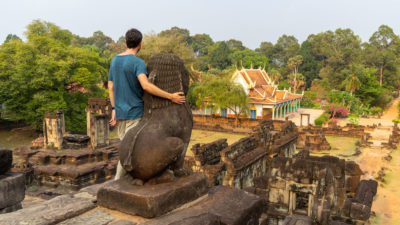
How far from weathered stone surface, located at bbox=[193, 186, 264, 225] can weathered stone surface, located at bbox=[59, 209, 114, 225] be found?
0.87 meters

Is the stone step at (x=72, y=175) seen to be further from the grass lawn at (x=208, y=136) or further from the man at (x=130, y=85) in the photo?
the grass lawn at (x=208, y=136)

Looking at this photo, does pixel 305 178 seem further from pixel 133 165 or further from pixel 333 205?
pixel 133 165

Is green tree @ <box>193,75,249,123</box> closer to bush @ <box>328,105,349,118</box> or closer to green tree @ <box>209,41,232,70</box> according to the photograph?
bush @ <box>328,105,349,118</box>

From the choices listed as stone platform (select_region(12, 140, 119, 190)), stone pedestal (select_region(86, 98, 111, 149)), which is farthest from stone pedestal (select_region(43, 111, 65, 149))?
stone platform (select_region(12, 140, 119, 190))

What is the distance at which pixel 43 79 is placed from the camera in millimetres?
19266

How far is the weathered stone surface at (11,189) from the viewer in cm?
402

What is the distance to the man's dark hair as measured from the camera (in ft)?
10.7

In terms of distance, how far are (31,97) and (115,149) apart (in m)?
8.47

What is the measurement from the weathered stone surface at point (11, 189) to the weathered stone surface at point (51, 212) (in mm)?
1207

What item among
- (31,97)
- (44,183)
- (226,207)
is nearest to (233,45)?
(31,97)

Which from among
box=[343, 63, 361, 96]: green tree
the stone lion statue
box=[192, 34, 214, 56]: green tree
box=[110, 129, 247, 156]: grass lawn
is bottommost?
box=[110, 129, 247, 156]: grass lawn

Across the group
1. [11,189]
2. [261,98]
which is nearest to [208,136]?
[261,98]

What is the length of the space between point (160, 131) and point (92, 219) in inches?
41.0

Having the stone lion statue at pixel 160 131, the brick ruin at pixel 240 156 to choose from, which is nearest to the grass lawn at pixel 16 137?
the brick ruin at pixel 240 156
